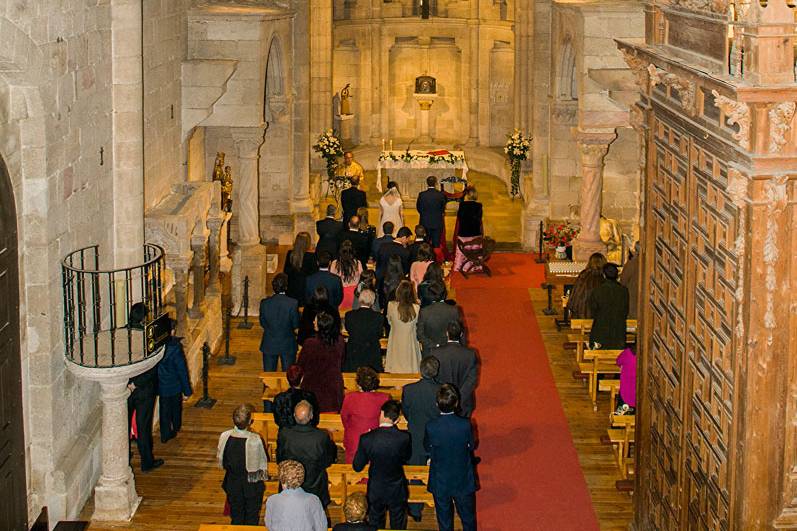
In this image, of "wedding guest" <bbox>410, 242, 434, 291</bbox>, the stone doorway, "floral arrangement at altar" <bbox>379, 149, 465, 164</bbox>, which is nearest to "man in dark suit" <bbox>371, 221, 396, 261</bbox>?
"wedding guest" <bbox>410, 242, 434, 291</bbox>

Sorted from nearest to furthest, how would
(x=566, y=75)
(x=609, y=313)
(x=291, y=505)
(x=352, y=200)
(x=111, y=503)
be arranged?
(x=291, y=505), (x=111, y=503), (x=609, y=313), (x=352, y=200), (x=566, y=75)

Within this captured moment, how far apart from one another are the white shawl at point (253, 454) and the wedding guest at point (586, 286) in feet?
19.5

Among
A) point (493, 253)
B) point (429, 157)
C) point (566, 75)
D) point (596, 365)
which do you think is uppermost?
point (566, 75)

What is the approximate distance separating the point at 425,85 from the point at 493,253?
27.4 feet

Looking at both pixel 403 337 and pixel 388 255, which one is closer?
pixel 403 337

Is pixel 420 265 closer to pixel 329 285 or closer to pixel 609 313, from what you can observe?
pixel 329 285

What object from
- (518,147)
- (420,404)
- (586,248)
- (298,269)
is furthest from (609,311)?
(518,147)

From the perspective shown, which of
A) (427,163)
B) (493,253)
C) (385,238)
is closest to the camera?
(385,238)

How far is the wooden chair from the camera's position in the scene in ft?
68.9

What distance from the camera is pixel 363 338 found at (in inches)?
555

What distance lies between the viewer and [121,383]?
1199 centimetres

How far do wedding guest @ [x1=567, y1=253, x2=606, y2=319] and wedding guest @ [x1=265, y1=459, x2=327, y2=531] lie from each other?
720 cm

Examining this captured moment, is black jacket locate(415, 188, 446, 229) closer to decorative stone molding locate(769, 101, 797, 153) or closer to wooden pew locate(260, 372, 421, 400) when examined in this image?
wooden pew locate(260, 372, 421, 400)

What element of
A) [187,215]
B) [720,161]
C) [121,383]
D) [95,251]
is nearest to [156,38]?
[187,215]
